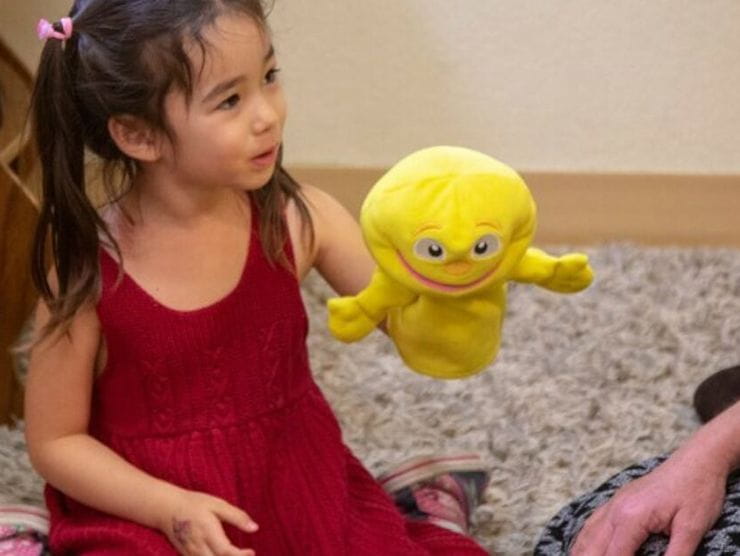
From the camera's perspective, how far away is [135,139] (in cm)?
90

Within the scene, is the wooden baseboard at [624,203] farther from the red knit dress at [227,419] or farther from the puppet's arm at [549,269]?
the puppet's arm at [549,269]

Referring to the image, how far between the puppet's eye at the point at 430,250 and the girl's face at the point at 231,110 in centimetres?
15

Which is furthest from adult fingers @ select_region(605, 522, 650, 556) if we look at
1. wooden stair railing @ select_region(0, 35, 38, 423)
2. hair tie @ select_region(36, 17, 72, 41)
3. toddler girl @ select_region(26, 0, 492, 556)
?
wooden stair railing @ select_region(0, 35, 38, 423)

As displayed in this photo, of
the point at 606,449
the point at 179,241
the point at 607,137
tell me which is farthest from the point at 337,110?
the point at 179,241

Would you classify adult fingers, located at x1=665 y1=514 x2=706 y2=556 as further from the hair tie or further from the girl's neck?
the hair tie

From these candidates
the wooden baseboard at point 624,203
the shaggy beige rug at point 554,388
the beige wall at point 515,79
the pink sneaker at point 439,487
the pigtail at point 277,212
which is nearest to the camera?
the pigtail at point 277,212

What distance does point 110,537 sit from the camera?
0.97 m

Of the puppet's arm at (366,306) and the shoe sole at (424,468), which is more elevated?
the puppet's arm at (366,306)

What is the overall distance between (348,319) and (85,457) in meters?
0.25

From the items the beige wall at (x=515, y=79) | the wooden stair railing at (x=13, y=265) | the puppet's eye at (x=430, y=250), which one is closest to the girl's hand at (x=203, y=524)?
the puppet's eye at (x=430, y=250)

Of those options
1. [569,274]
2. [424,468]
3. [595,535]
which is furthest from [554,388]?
[569,274]

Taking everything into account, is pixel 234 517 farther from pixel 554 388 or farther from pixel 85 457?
pixel 554 388

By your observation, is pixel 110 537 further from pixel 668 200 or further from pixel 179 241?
pixel 668 200

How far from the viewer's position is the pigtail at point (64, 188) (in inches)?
35.1
